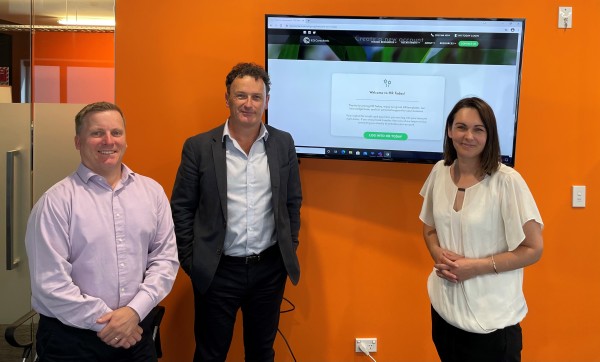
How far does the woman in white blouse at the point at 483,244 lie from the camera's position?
1846 mm

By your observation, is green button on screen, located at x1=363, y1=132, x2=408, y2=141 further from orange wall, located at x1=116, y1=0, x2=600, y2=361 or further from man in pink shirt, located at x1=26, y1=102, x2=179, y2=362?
man in pink shirt, located at x1=26, y1=102, x2=179, y2=362

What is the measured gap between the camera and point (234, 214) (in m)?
2.25

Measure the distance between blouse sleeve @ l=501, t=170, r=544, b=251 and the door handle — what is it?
2315 millimetres

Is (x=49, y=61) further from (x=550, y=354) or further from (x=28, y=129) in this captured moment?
(x=550, y=354)

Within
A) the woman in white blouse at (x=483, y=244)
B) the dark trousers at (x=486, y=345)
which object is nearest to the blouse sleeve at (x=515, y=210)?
the woman in white blouse at (x=483, y=244)

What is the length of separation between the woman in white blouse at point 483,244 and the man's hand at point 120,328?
3.69 ft

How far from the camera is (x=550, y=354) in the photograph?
2994mm

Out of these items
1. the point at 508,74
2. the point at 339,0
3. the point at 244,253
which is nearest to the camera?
the point at 244,253

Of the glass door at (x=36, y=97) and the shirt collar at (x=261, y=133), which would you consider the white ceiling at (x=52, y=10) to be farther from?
the shirt collar at (x=261, y=133)

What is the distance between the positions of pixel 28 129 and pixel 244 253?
1.35m

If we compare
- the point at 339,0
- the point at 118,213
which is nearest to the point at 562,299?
the point at 339,0

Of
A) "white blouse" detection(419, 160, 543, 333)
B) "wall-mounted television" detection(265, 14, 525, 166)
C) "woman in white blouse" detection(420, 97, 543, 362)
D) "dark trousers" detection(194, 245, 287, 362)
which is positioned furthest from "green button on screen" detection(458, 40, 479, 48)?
"dark trousers" detection(194, 245, 287, 362)

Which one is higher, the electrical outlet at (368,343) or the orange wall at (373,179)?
the orange wall at (373,179)

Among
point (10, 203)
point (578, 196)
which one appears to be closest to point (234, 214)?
point (10, 203)
